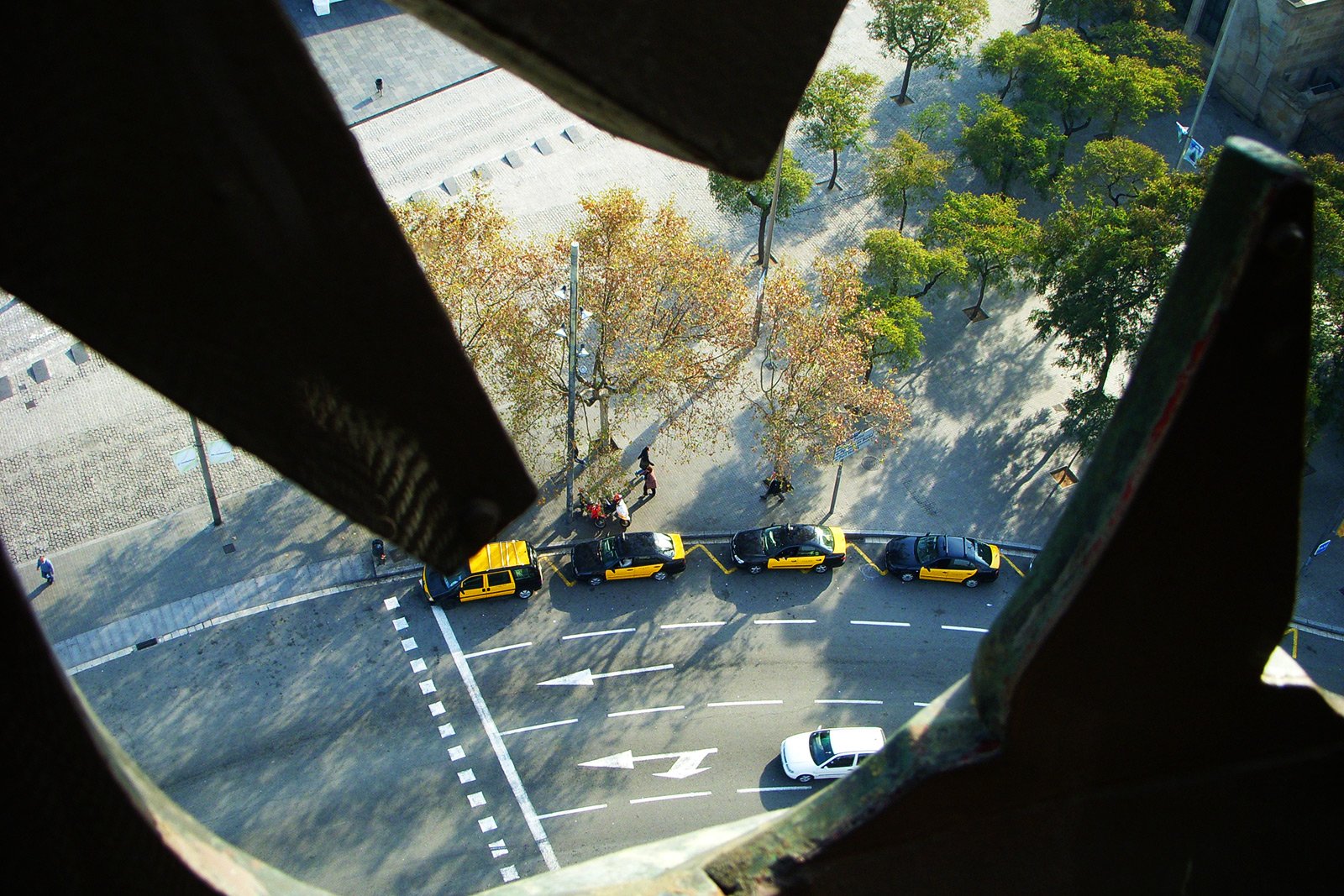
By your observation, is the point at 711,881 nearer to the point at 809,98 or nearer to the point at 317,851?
the point at 317,851

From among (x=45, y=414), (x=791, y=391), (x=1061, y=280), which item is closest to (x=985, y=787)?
(x=791, y=391)

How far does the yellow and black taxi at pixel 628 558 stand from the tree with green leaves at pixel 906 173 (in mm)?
13239

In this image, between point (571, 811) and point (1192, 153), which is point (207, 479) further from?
point (1192, 153)

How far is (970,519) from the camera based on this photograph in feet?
92.7

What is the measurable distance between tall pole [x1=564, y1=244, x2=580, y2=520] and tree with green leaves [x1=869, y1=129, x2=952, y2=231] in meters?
11.9

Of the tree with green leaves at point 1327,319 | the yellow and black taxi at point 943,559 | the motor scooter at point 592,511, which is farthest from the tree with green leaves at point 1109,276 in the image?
the motor scooter at point 592,511

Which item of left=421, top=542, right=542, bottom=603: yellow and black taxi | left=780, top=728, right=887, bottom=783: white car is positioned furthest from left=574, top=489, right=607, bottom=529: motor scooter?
left=780, top=728, right=887, bottom=783: white car

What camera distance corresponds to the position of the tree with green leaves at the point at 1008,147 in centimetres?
3497

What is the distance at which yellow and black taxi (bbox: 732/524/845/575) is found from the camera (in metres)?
26.5

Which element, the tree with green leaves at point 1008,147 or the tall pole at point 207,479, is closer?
the tall pole at point 207,479

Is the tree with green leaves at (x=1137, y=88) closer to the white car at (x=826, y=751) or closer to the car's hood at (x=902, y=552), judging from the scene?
the car's hood at (x=902, y=552)

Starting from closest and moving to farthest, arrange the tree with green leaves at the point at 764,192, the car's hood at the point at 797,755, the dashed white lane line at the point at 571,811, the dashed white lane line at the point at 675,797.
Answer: the dashed white lane line at the point at 571,811, the dashed white lane line at the point at 675,797, the car's hood at the point at 797,755, the tree with green leaves at the point at 764,192

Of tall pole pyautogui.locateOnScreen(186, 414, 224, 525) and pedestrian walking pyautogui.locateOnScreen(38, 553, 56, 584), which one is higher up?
tall pole pyautogui.locateOnScreen(186, 414, 224, 525)

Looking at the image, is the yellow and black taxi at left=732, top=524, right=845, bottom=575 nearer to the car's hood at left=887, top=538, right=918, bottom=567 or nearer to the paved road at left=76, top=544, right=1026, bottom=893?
the paved road at left=76, top=544, right=1026, bottom=893
